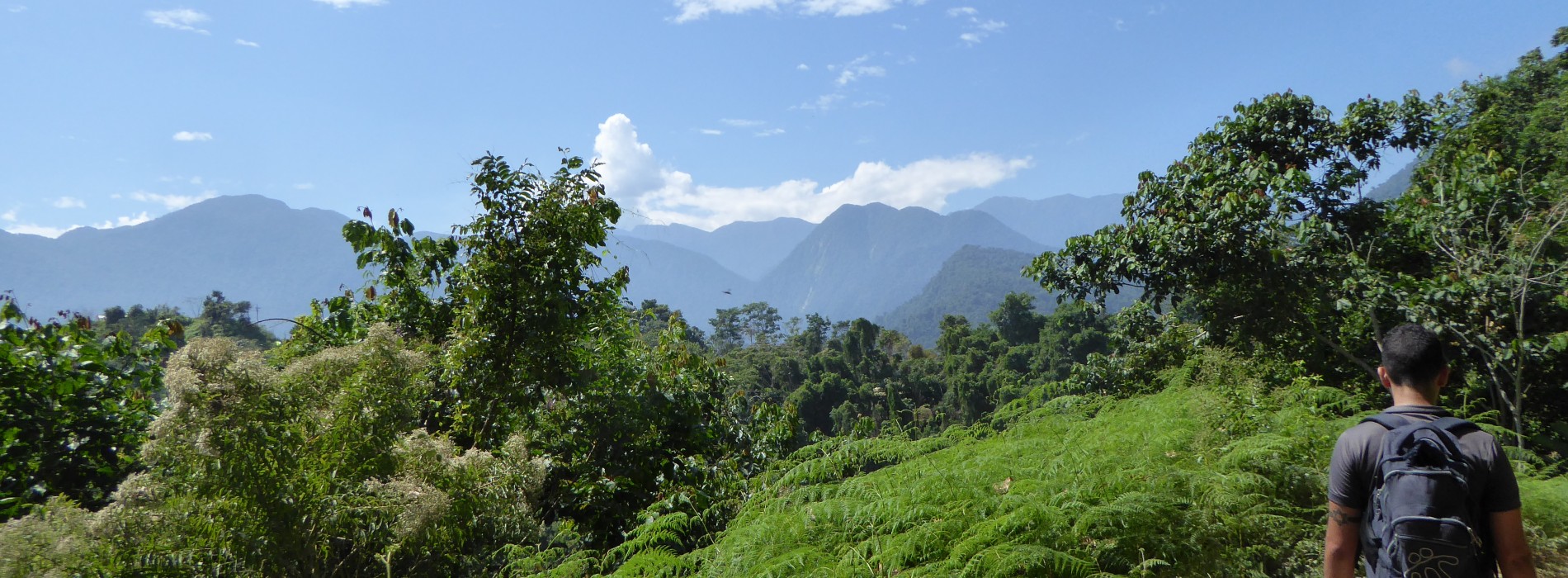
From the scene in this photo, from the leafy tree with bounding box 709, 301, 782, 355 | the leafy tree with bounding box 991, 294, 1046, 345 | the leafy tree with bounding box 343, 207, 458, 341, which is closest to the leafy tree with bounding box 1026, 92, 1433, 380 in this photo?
the leafy tree with bounding box 343, 207, 458, 341

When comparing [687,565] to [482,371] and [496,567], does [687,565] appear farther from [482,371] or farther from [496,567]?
[482,371]

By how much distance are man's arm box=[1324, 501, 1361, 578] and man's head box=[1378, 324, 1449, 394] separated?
15.4 inches

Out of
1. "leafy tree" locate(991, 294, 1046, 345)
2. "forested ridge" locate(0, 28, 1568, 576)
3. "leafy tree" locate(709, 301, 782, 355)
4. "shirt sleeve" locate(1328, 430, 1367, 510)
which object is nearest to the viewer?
"shirt sleeve" locate(1328, 430, 1367, 510)

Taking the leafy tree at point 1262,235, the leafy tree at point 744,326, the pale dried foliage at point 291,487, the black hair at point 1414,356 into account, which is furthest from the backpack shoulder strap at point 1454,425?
the leafy tree at point 744,326

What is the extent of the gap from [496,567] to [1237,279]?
654cm

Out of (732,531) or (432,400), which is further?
(432,400)

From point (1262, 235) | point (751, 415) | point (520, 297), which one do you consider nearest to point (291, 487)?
point (520, 297)

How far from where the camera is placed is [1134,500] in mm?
2543

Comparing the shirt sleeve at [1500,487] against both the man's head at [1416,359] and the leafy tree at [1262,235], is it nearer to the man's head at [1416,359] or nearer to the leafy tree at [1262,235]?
the man's head at [1416,359]

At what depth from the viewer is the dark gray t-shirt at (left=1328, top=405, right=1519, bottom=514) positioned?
6.43ft

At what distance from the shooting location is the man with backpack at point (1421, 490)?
1909mm

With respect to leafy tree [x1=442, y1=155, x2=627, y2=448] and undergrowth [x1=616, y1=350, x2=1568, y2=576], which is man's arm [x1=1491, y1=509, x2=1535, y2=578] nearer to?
undergrowth [x1=616, y1=350, x2=1568, y2=576]

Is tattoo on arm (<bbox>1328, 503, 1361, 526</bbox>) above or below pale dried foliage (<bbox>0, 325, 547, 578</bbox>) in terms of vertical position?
below

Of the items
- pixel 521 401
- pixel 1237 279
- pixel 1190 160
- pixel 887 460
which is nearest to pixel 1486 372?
pixel 1237 279
